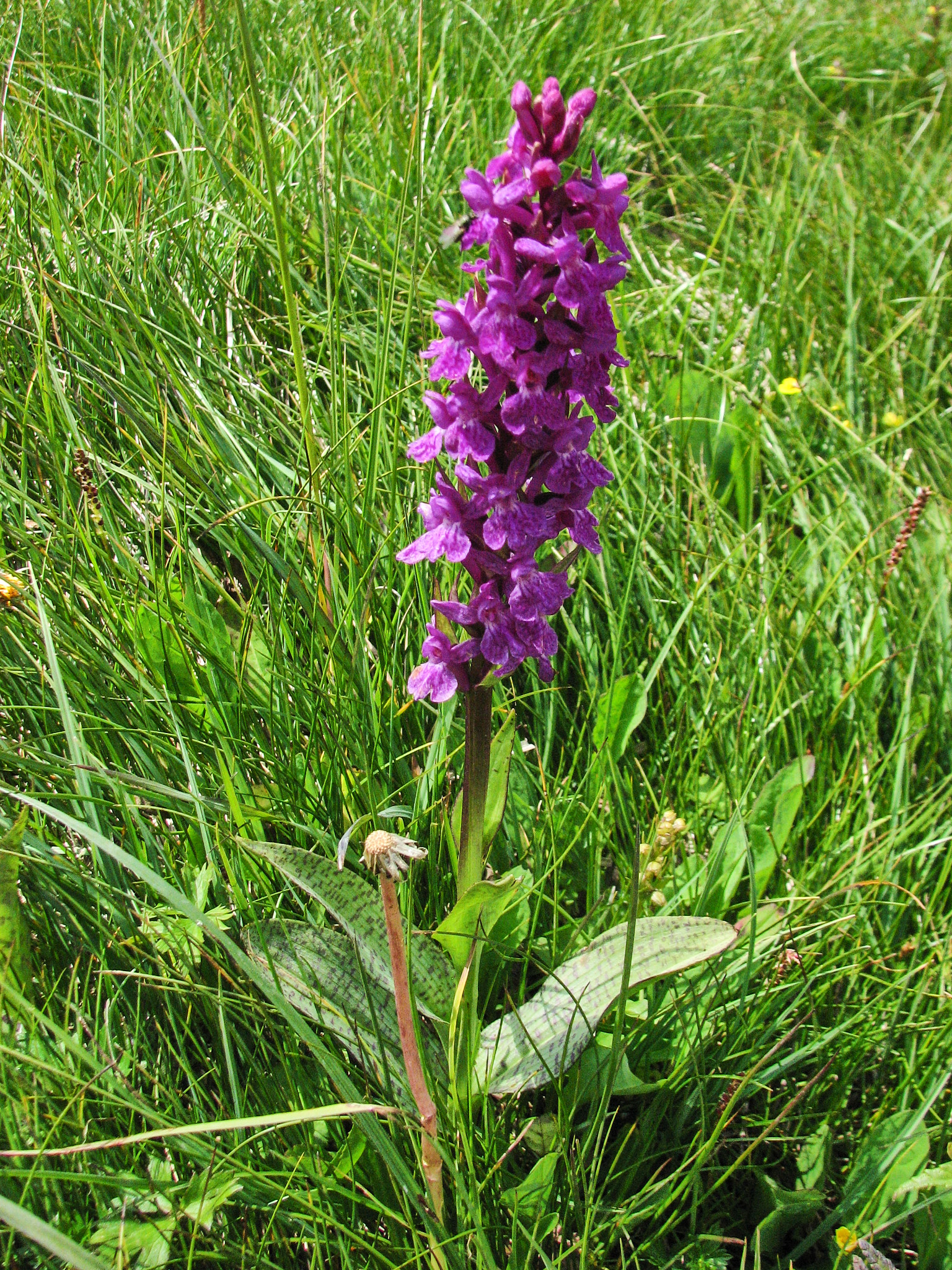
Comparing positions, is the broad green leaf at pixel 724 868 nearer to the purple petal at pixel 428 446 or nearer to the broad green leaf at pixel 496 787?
the broad green leaf at pixel 496 787

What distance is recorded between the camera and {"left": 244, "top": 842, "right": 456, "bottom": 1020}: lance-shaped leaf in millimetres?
1646

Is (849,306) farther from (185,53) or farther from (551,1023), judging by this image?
(551,1023)

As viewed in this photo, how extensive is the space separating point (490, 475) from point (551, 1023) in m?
1.04

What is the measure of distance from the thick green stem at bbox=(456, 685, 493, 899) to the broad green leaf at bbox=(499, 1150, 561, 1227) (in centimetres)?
47

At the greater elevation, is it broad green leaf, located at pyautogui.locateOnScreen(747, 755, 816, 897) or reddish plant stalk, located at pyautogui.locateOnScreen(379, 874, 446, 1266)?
reddish plant stalk, located at pyautogui.locateOnScreen(379, 874, 446, 1266)

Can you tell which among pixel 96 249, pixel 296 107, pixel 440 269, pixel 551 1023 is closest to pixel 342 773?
pixel 551 1023

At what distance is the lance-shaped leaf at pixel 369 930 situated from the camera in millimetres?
1646

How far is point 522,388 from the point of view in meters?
1.41

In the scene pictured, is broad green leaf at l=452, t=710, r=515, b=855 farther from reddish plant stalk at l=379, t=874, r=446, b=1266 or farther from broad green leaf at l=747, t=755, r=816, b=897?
broad green leaf at l=747, t=755, r=816, b=897

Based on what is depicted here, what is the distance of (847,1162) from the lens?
194 cm

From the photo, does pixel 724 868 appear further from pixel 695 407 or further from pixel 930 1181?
pixel 695 407

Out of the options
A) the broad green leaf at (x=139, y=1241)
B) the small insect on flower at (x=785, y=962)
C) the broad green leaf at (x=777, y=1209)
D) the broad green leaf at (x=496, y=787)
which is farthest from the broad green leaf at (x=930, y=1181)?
the broad green leaf at (x=139, y=1241)

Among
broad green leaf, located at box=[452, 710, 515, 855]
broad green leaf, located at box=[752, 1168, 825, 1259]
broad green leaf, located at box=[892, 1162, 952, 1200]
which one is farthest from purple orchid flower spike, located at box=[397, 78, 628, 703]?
broad green leaf, located at box=[892, 1162, 952, 1200]

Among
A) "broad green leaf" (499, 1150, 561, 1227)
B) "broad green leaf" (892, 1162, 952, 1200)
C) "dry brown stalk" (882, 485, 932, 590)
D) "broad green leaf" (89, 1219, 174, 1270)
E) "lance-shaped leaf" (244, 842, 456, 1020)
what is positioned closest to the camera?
"broad green leaf" (89, 1219, 174, 1270)
